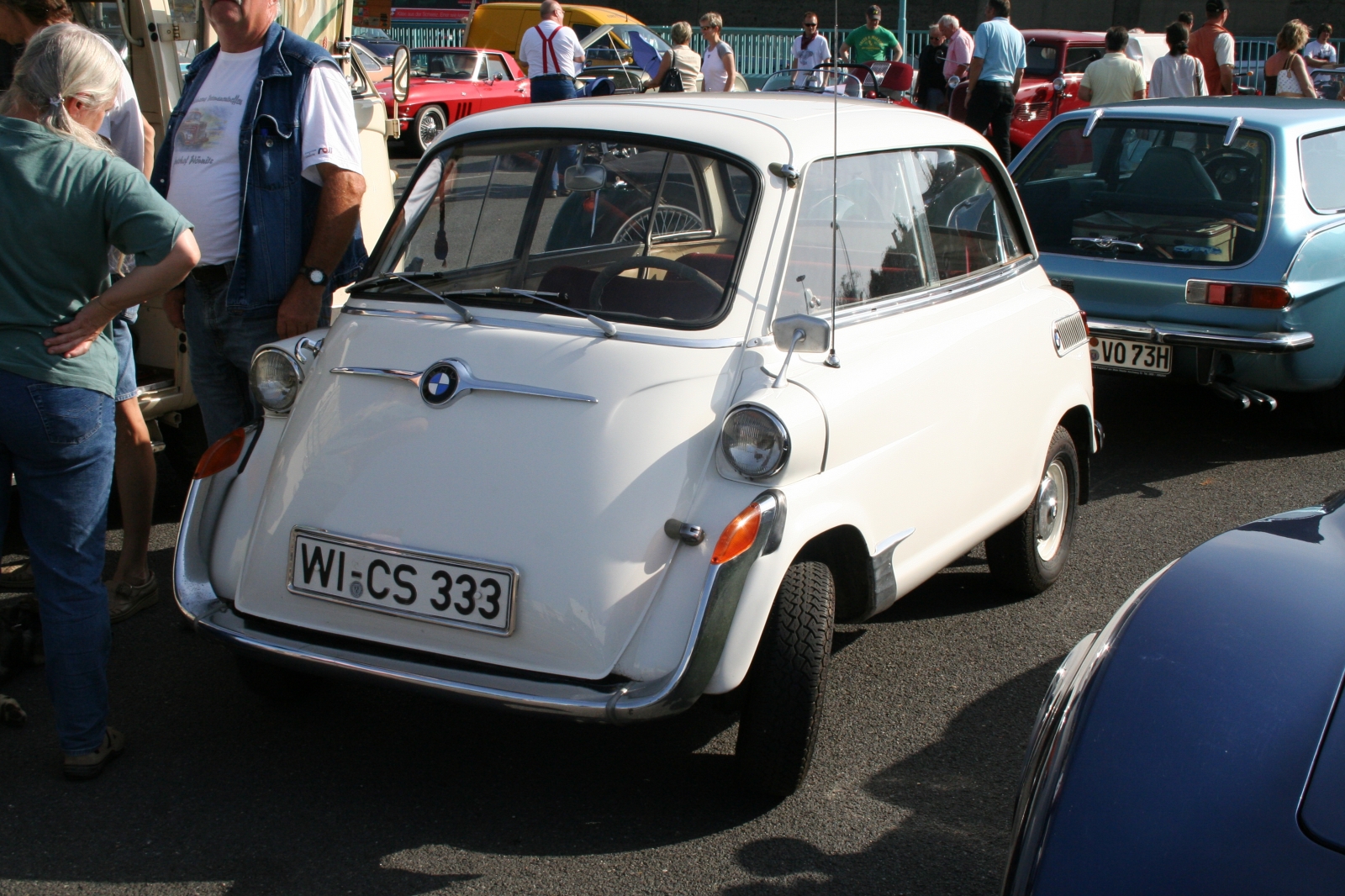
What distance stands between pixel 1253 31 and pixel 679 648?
117ft

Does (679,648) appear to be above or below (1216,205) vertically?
below

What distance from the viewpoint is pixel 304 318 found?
13.3ft

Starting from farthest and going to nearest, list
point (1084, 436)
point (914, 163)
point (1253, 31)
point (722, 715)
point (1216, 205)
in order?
1. point (1253, 31)
2. point (1216, 205)
3. point (1084, 436)
4. point (914, 163)
5. point (722, 715)

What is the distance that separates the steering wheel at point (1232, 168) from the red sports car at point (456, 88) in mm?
13262

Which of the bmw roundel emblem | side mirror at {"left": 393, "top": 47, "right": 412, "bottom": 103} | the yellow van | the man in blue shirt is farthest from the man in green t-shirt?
the bmw roundel emblem

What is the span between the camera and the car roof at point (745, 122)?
3.51 meters

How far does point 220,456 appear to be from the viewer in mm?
3494

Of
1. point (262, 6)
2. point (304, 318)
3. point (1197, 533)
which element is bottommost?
point (1197, 533)

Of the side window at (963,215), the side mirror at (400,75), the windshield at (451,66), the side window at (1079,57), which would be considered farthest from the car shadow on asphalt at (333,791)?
the windshield at (451,66)

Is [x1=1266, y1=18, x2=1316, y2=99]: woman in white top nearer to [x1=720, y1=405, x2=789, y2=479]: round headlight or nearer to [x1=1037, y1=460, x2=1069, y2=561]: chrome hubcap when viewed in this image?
[x1=1037, y1=460, x2=1069, y2=561]: chrome hubcap

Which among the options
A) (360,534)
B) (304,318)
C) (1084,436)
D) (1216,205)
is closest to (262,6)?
(304,318)

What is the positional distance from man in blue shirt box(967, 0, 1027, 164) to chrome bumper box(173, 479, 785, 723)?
1006 cm

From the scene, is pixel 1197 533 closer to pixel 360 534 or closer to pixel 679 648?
pixel 679 648

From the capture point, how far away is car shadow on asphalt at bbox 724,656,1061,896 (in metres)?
2.86
